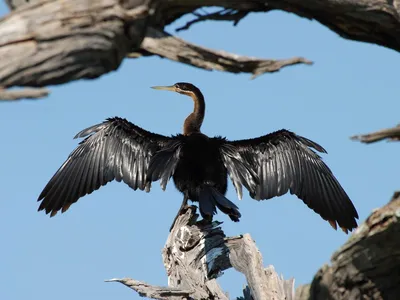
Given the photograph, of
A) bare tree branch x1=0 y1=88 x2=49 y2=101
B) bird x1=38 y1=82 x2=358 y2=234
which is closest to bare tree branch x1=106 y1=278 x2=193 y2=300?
bird x1=38 y1=82 x2=358 y2=234

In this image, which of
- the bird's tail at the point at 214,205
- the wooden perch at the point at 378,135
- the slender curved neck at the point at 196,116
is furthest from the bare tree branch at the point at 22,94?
the slender curved neck at the point at 196,116

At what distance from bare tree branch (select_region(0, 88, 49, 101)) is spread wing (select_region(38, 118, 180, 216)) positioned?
162 inches

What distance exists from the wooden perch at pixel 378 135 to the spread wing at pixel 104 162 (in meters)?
3.66

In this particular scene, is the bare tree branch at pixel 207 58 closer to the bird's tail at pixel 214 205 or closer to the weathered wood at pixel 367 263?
the weathered wood at pixel 367 263

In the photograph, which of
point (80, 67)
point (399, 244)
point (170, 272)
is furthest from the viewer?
point (170, 272)

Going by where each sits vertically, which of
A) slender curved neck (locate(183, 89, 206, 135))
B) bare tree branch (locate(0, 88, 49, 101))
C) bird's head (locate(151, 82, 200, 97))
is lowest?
slender curved neck (locate(183, 89, 206, 135))

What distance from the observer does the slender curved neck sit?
24.1 ft

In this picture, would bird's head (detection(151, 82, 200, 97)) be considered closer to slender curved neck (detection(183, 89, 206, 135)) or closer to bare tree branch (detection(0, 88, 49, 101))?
slender curved neck (detection(183, 89, 206, 135))

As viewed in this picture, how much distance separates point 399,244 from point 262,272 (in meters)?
1.69

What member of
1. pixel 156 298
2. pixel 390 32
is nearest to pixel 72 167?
pixel 156 298

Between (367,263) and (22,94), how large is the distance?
1494 mm

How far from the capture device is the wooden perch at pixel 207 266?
457 centimetres

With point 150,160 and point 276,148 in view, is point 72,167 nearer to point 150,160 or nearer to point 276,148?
point 150,160

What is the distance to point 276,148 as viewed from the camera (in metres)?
7.03
